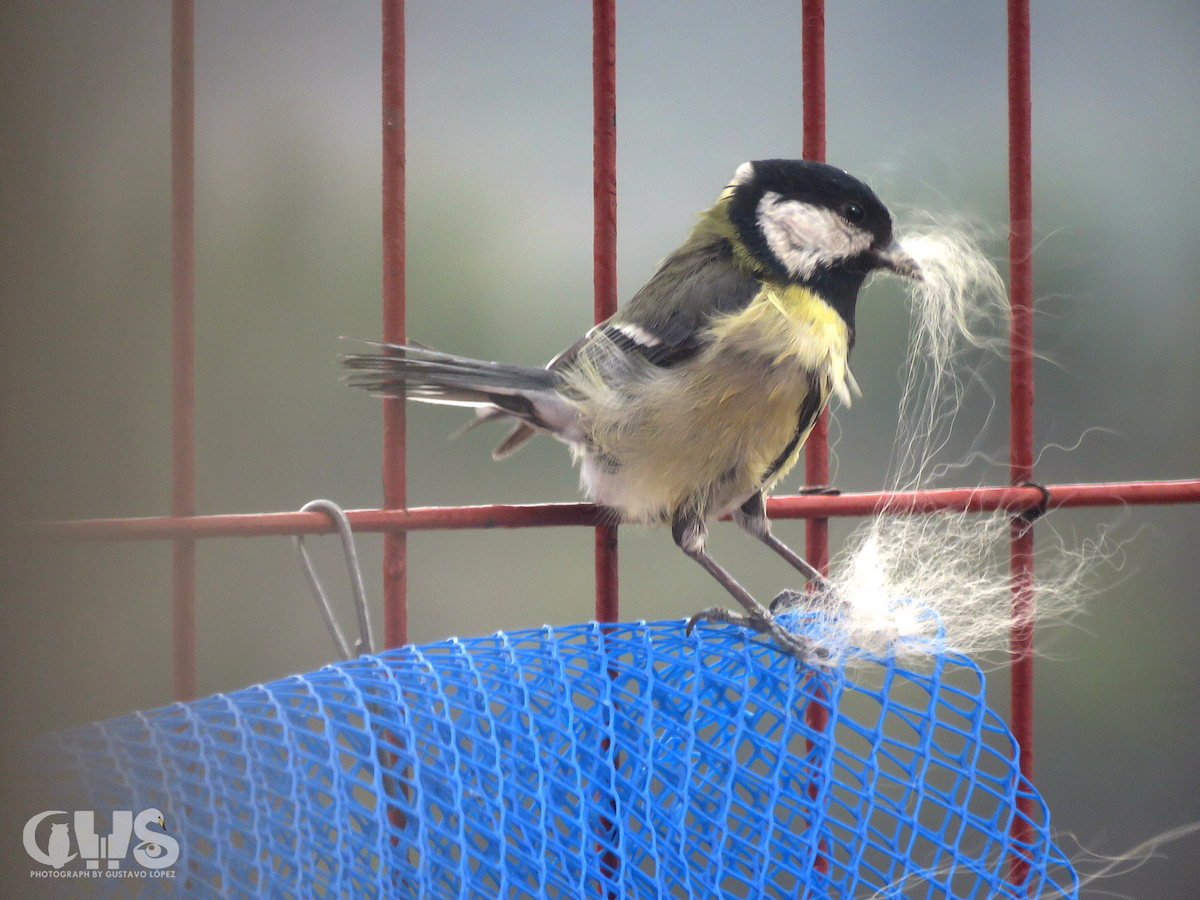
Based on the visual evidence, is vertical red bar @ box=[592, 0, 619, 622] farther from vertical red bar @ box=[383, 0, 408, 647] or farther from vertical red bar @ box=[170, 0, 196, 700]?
vertical red bar @ box=[170, 0, 196, 700]

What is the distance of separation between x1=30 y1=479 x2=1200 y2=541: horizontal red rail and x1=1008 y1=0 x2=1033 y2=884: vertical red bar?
0.23 ft

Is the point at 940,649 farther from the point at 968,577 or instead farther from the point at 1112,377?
the point at 1112,377

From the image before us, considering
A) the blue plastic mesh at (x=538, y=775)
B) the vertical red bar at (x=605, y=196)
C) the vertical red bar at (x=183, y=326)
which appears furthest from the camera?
the vertical red bar at (x=605, y=196)

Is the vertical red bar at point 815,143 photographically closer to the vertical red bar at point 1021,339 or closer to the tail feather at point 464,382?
the vertical red bar at point 1021,339

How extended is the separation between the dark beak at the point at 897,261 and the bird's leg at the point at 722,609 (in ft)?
1.51

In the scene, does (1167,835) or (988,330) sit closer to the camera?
(1167,835)

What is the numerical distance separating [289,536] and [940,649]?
77 cm

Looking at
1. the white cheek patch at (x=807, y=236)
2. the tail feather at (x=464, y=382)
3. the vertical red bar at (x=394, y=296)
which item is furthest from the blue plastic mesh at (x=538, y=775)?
the white cheek patch at (x=807, y=236)

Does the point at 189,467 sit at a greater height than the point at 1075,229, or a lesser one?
lesser

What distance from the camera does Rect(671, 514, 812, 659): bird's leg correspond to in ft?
3.44

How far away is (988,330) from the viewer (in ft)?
4.07

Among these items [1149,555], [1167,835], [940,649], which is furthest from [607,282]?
[1149,555]

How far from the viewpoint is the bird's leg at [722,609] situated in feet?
Answer: 3.44

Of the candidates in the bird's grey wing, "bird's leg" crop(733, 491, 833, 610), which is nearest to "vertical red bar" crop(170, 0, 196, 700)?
the bird's grey wing
